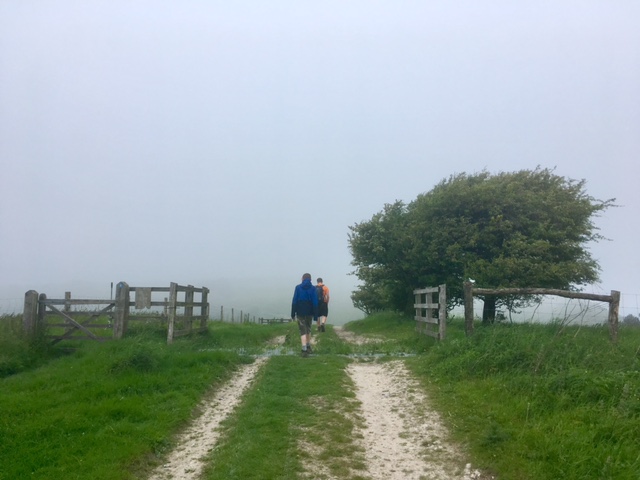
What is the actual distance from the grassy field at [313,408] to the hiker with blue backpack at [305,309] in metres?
1.27

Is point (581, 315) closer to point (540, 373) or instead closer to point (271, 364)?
point (540, 373)

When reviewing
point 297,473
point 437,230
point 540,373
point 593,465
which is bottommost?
point 297,473

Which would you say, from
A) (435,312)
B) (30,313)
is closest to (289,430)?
(30,313)

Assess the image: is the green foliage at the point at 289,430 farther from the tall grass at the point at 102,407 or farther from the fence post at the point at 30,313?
the fence post at the point at 30,313

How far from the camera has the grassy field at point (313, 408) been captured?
19.0 ft

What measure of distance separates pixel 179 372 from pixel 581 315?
23.6 feet

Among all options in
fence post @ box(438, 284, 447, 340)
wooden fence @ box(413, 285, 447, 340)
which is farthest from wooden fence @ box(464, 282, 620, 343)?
fence post @ box(438, 284, 447, 340)

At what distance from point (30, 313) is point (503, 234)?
48.2 feet

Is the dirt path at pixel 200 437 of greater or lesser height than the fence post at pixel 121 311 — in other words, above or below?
below

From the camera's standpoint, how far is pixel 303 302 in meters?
12.9

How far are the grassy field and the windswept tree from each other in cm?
800

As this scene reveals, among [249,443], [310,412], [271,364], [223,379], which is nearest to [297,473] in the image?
[249,443]

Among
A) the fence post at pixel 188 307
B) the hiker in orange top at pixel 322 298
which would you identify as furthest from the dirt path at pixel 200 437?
the hiker in orange top at pixel 322 298

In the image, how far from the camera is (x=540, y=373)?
307 inches
